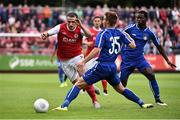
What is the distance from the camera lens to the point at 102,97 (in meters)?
19.4

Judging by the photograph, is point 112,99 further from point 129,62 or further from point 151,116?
point 151,116

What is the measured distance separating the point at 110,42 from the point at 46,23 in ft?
79.1

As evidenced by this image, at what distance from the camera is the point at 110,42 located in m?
14.4

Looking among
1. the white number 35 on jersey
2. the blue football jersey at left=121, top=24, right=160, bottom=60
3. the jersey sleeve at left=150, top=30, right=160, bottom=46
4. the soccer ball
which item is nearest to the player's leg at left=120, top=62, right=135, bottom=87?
the blue football jersey at left=121, top=24, right=160, bottom=60

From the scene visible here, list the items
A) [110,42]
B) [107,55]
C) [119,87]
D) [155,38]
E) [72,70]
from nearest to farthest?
1. [110,42]
2. [107,55]
3. [119,87]
4. [72,70]
5. [155,38]

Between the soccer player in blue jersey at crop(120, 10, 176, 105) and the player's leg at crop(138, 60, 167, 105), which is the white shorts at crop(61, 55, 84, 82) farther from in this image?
the player's leg at crop(138, 60, 167, 105)

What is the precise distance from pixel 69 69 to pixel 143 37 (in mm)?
2250

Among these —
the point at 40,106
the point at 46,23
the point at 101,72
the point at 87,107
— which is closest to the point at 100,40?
the point at 101,72

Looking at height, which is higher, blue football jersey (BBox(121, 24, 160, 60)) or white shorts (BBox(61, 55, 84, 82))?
blue football jersey (BBox(121, 24, 160, 60))

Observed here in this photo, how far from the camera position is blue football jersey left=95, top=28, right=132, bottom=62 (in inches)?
566

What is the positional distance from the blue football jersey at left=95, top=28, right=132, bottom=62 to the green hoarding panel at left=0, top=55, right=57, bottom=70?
911 inches

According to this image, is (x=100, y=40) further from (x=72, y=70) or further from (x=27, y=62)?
(x=27, y=62)

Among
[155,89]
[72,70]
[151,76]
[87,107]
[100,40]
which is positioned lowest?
[87,107]

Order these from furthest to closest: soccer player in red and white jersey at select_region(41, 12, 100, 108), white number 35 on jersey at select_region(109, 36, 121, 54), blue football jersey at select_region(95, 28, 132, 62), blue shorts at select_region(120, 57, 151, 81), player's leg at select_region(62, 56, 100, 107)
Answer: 1. blue shorts at select_region(120, 57, 151, 81)
2. player's leg at select_region(62, 56, 100, 107)
3. soccer player in red and white jersey at select_region(41, 12, 100, 108)
4. white number 35 on jersey at select_region(109, 36, 121, 54)
5. blue football jersey at select_region(95, 28, 132, 62)
